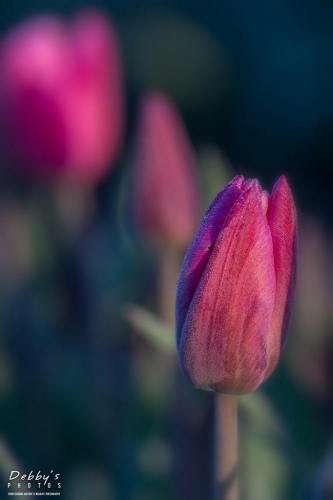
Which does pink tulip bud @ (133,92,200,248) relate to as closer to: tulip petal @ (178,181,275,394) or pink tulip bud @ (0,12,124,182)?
pink tulip bud @ (0,12,124,182)

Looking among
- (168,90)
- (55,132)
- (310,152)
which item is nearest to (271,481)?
(55,132)

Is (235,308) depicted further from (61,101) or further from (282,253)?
(61,101)

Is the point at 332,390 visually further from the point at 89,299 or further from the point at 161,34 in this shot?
the point at 161,34

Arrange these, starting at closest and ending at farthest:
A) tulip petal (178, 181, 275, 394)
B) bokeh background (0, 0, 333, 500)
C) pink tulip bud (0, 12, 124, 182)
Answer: tulip petal (178, 181, 275, 394)
bokeh background (0, 0, 333, 500)
pink tulip bud (0, 12, 124, 182)

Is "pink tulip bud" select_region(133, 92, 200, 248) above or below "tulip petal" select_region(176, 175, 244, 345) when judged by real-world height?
above

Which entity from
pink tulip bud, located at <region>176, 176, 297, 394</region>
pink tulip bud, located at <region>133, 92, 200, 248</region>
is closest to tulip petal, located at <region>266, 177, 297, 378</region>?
pink tulip bud, located at <region>176, 176, 297, 394</region>

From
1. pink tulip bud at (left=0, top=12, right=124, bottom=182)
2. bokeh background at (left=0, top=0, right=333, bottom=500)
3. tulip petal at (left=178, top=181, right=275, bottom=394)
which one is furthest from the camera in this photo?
pink tulip bud at (left=0, top=12, right=124, bottom=182)

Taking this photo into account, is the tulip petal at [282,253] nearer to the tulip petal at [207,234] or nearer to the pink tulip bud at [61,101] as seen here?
the tulip petal at [207,234]

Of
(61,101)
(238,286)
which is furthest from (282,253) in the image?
(61,101)

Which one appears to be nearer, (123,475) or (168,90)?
(123,475)
